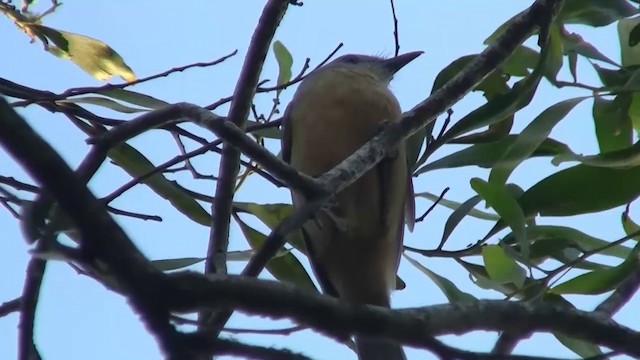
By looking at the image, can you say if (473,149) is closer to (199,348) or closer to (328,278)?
(328,278)

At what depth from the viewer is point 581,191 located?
9.21 feet

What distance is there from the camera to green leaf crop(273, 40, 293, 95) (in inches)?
134

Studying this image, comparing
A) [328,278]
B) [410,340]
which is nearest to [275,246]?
[410,340]

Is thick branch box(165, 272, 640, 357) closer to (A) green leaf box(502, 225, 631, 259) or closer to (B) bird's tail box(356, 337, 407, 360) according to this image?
(A) green leaf box(502, 225, 631, 259)

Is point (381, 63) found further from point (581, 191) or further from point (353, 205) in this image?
point (581, 191)

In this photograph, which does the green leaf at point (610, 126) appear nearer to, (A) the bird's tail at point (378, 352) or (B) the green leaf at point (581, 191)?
(B) the green leaf at point (581, 191)

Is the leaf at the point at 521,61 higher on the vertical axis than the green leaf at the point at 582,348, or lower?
higher

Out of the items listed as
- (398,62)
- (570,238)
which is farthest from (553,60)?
(398,62)

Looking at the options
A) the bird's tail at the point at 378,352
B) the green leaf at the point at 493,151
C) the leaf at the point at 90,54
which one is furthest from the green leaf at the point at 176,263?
the green leaf at the point at 493,151

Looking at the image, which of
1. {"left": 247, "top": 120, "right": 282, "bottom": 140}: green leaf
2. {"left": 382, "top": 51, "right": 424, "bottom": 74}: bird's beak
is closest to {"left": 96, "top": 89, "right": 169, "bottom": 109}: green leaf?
{"left": 247, "top": 120, "right": 282, "bottom": 140}: green leaf

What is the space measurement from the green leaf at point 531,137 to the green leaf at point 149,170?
904mm

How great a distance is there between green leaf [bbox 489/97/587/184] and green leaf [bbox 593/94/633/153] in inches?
4.9

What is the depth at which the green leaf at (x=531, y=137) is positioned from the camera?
2691mm

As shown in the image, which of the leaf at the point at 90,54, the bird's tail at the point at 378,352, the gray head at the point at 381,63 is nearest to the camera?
the bird's tail at the point at 378,352
